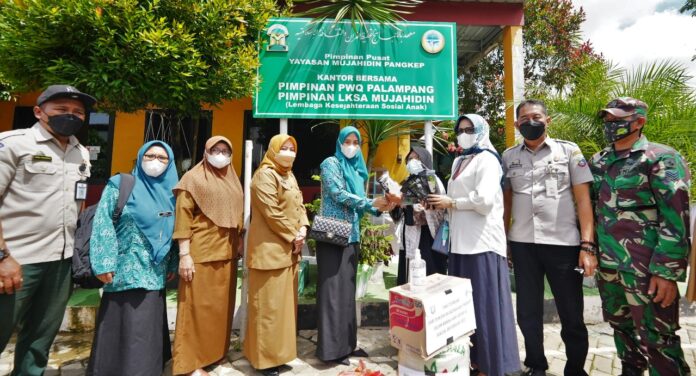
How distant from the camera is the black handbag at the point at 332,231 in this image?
2.63 meters

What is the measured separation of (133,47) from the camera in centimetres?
306

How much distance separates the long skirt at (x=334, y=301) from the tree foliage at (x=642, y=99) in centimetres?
289

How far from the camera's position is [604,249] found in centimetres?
221

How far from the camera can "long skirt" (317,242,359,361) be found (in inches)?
106

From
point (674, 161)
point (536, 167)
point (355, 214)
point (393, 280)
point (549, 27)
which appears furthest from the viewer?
point (549, 27)

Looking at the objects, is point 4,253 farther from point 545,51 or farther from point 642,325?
point 545,51

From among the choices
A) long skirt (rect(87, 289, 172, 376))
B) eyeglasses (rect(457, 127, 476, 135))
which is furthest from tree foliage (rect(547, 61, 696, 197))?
long skirt (rect(87, 289, 172, 376))

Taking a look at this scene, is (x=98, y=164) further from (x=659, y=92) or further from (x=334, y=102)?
(x=659, y=92)

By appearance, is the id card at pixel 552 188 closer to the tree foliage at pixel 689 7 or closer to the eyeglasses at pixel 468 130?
the eyeglasses at pixel 468 130

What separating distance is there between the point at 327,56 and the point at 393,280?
9.39 feet

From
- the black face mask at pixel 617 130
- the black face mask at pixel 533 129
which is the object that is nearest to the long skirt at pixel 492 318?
the black face mask at pixel 533 129

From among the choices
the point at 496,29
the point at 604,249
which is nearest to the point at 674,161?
the point at 604,249

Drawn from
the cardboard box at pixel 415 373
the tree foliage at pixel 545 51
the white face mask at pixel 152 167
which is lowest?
the cardboard box at pixel 415 373

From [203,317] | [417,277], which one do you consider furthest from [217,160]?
[417,277]
